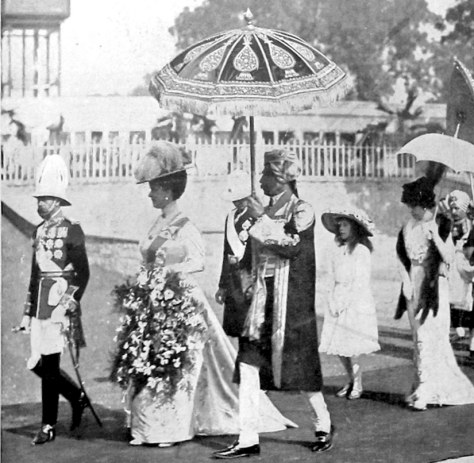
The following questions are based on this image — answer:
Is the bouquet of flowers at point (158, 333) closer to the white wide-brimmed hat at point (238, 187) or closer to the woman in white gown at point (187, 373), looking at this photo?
the woman in white gown at point (187, 373)

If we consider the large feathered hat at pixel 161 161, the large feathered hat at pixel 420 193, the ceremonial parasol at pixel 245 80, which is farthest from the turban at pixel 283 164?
the large feathered hat at pixel 420 193

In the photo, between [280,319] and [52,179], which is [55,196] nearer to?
[52,179]

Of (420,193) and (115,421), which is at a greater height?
(420,193)

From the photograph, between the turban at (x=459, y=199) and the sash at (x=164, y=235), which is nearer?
the sash at (x=164, y=235)

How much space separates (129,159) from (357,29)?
1.58m

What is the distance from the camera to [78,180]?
15.8ft

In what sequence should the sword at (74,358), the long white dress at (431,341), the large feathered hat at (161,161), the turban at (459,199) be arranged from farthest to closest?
the turban at (459,199), the long white dress at (431,341), the large feathered hat at (161,161), the sword at (74,358)

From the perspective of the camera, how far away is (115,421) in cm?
475

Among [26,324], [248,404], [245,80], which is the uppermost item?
[245,80]

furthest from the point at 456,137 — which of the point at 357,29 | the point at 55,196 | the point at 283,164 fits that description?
the point at 55,196

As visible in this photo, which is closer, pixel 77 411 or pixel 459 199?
pixel 77 411

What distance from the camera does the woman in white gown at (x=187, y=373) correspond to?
4.61m

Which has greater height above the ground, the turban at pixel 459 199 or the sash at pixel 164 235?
the turban at pixel 459 199

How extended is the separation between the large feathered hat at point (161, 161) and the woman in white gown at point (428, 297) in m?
1.39
